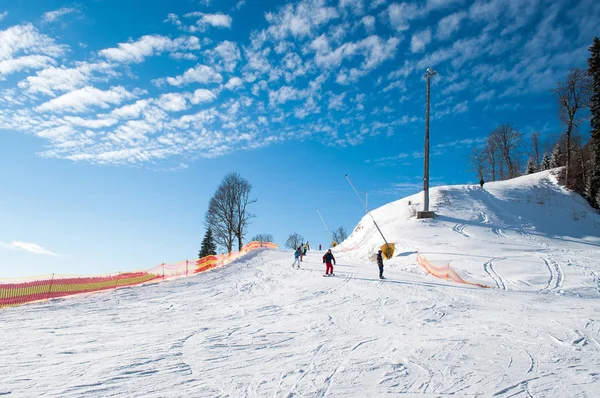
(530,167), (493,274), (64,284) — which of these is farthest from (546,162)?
(64,284)

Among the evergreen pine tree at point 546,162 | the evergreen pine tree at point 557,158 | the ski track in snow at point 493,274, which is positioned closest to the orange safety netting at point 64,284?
the ski track in snow at point 493,274

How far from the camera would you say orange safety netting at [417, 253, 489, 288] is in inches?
691

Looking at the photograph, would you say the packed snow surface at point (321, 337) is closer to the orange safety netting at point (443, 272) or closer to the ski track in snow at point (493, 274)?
the ski track in snow at point (493, 274)

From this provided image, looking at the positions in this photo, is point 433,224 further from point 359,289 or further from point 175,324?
point 175,324

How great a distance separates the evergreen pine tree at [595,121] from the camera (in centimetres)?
3136

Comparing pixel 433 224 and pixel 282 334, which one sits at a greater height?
pixel 433 224

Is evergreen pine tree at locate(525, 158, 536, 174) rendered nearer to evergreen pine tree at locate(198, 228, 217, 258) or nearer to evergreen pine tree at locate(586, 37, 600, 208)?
evergreen pine tree at locate(586, 37, 600, 208)

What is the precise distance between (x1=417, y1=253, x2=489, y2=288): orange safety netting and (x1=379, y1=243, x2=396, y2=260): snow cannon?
3722mm

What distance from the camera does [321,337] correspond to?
7.93 meters

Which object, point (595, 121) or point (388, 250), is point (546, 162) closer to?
point (595, 121)

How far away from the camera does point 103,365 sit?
597 centimetres

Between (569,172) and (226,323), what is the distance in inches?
1717

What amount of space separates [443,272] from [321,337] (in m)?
13.5

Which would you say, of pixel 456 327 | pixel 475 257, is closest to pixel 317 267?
pixel 475 257
